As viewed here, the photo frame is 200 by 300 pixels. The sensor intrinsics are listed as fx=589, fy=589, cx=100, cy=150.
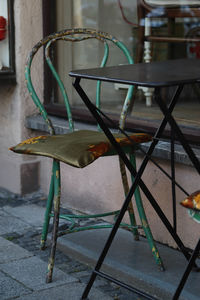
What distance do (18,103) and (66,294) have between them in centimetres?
183

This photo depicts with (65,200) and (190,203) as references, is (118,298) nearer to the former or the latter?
(190,203)

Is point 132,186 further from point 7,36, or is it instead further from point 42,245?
point 7,36

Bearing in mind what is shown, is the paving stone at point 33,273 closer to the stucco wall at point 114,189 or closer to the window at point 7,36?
the stucco wall at point 114,189

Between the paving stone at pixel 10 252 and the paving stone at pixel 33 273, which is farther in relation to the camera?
the paving stone at pixel 10 252

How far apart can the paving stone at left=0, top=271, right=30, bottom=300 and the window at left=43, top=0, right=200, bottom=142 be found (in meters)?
1.20

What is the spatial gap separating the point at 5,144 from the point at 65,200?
662mm

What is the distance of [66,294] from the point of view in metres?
2.66

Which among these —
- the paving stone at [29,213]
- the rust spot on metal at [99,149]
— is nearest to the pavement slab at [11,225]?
the paving stone at [29,213]

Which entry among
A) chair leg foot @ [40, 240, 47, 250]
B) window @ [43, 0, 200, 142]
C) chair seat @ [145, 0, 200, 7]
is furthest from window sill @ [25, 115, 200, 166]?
chair seat @ [145, 0, 200, 7]

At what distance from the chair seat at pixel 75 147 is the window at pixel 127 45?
0.59 metres

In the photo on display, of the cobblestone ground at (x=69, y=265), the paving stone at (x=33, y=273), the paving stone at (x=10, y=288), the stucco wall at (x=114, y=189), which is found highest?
the stucco wall at (x=114, y=189)

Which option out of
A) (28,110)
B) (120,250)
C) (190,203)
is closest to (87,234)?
(120,250)

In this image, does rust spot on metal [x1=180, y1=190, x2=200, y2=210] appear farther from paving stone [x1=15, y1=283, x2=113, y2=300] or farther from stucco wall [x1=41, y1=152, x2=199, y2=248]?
stucco wall [x1=41, y1=152, x2=199, y2=248]

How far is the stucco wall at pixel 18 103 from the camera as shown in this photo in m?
4.06
